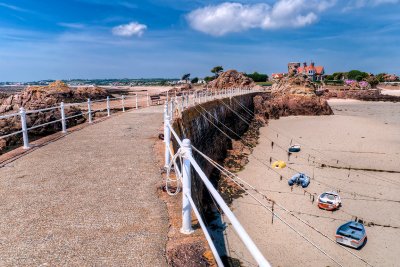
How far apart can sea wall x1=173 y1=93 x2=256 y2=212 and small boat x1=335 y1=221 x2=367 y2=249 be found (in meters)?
4.56

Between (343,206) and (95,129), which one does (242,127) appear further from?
(95,129)

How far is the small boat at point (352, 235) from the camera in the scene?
1040cm

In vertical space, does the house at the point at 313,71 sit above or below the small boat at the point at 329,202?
above

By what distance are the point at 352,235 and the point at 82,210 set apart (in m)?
8.88

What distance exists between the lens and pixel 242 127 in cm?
2983

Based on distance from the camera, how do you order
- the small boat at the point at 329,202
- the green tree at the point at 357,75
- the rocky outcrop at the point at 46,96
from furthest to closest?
the green tree at the point at 357,75
the rocky outcrop at the point at 46,96
the small boat at the point at 329,202

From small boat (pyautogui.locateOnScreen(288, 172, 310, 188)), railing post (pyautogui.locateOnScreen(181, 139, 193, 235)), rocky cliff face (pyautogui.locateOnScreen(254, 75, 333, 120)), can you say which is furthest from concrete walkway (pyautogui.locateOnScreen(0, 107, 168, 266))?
rocky cliff face (pyautogui.locateOnScreen(254, 75, 333, 120))

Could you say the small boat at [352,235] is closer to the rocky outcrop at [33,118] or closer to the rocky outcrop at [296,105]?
the rocky outcrop at [33,118]

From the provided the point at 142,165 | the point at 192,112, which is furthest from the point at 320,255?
the point at 192,112

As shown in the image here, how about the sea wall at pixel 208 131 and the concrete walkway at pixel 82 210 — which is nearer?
the concrete walkway at pixel 82 210

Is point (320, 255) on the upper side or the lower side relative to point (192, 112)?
lower

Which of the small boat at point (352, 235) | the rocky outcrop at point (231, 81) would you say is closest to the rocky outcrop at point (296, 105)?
the rocky outcrop at point (231, 81)

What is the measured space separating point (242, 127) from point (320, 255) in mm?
20184

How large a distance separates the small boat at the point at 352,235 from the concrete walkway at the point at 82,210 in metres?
6.78
